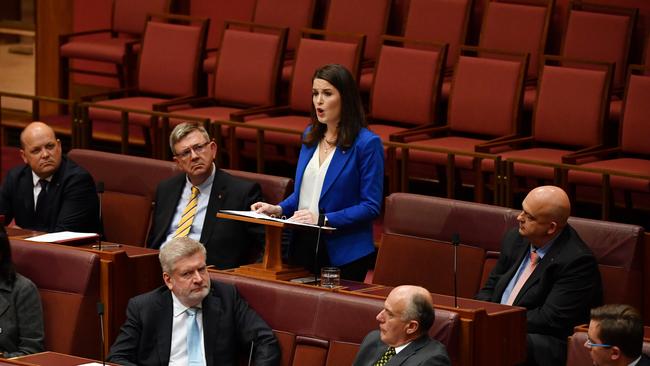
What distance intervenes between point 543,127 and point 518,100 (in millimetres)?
109

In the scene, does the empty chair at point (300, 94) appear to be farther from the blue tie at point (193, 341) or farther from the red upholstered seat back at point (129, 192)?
the blue tie at point (193, 341)

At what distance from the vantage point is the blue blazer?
2627 millimetres

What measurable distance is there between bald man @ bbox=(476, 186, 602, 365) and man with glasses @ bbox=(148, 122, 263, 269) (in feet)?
1.85

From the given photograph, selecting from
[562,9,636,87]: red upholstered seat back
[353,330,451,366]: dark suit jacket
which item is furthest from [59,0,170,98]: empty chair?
[353,330,451,366]: dark suit jacket

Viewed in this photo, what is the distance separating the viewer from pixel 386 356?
218 centimetres

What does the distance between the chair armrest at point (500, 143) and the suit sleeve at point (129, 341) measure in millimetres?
1352

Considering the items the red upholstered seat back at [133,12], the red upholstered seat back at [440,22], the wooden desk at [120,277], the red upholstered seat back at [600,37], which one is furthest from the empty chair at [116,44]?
the wooden desk at [120,277]

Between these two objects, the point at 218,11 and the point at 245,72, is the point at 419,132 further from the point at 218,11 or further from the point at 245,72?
the point at 218,11

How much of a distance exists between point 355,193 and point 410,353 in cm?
60

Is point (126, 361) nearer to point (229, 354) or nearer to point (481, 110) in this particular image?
point (229, 354)

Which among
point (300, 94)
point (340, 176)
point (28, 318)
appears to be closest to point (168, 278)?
point (28, 318)

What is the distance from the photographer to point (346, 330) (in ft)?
7.64

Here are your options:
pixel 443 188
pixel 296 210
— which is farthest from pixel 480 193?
pixel 296 210

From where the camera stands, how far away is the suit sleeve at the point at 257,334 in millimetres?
2346
